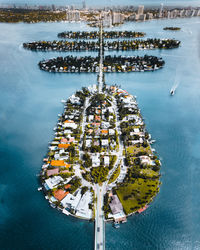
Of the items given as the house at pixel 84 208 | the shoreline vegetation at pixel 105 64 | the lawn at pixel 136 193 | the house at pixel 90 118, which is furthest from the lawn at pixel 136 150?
the shoreline vegetation at pixel 105 64

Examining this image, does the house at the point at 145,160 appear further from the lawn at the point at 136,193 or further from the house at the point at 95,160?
the house at the point at 95,160

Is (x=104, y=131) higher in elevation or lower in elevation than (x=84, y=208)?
higher

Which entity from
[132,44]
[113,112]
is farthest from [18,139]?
[132,44]

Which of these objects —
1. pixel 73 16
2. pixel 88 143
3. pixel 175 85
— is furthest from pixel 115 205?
pixel 73 16

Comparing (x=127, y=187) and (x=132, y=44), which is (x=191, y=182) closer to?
(x=127, y=187)

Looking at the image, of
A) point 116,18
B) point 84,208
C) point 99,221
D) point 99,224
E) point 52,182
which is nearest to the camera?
point 99,224

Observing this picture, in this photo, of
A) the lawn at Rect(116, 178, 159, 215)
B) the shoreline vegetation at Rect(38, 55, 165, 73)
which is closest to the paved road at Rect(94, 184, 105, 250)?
the lawn at Rect(116, 178, 159, 215)

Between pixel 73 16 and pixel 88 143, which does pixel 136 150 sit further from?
Result: pixel 73 16
